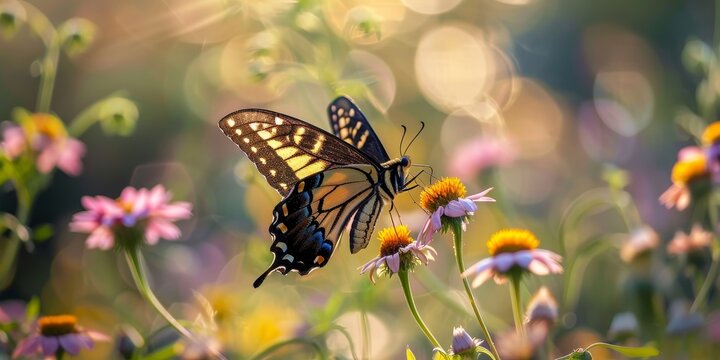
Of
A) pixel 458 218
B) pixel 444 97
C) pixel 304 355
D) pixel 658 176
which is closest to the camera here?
pixel 458 218

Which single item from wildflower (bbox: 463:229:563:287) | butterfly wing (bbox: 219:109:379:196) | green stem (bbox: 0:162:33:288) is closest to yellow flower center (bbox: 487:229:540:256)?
wildflower (bbox: 463:229:563:287)

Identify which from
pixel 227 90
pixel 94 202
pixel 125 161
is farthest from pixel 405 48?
pixel 94 202

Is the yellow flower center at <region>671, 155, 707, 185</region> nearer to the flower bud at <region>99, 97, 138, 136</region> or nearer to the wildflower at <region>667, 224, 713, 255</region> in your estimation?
the wildflower at <region>667, 224, 713, 255</region>

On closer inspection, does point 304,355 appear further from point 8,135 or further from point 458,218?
point 8,135

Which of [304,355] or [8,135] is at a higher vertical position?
[8,135]

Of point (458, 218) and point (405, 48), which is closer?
point (458, 218)

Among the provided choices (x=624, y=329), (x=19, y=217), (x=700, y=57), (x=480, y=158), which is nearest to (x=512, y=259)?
(x=624, y=329)

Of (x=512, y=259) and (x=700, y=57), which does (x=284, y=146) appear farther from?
(x=700, y=57)

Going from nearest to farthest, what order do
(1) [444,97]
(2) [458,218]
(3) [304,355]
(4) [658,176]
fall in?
(2) [458,218] < (3) [304,355] < (4) [658,176] < (1) [444,97]
